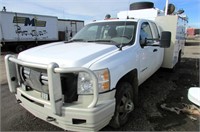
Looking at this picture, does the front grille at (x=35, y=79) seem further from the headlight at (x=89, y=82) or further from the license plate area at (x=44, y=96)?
the headlight at (x=89, y=82)

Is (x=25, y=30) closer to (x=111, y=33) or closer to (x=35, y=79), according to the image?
(x=111, y=33)

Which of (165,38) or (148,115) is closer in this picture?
(165,38)

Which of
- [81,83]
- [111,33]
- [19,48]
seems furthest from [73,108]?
[19,48]

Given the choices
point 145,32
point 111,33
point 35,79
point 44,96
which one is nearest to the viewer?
point 44,96

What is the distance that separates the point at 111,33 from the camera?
3764mm

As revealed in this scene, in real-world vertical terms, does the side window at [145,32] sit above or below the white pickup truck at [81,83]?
above

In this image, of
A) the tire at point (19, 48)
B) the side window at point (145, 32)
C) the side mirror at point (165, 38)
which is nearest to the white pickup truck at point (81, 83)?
the side mirror at point (165, 38)

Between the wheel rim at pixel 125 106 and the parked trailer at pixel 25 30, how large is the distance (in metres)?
13.5

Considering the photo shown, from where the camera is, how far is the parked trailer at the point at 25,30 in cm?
1373

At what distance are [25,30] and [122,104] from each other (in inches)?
564

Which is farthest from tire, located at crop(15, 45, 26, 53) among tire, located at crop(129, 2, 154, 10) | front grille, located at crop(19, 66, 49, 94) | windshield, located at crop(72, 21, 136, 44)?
front grille, located at crop(19, 66, 49, 94)

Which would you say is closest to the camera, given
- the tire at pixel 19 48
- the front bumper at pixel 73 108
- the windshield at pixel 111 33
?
the front bumper at pixel 73 108

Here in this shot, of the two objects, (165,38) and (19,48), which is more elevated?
(165,38)

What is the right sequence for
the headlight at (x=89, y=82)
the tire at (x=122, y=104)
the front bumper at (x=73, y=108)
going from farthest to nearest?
the tire at (x=122, y=104), the headlight at (x=89, y=82), the front bumper at (x=73, y=108)
